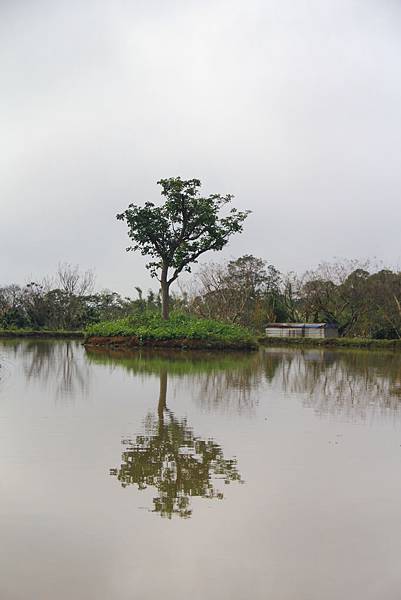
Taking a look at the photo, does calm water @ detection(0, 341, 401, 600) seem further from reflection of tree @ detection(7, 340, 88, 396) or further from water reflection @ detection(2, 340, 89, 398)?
reflection of tree @ detection(7, 340, 88, 396)

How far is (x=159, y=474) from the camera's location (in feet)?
16.6

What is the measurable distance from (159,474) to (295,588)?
2.11 metres

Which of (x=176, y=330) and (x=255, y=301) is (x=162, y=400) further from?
(x=255, y=301)

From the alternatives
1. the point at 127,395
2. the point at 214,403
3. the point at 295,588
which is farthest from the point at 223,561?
the point at 127,395

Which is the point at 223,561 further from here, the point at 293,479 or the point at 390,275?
the point at 390,275

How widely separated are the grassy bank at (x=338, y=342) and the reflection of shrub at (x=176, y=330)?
20.1 ft

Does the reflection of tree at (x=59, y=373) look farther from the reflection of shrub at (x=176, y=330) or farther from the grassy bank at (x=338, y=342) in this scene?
the grassy bank at (x=338, y=342)

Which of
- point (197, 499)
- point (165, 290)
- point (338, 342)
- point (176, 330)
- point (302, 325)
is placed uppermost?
point (165, 290)

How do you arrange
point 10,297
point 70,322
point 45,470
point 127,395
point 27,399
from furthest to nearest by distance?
1. point 10,297
2. point 70,322
3. point 127,395
4. point 27,399
5. point 45,470

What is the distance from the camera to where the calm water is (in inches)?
124

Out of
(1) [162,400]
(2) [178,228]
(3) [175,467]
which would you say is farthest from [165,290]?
(3) [175,467]

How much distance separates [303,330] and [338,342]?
4.56 meters

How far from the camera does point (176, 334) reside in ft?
73.8

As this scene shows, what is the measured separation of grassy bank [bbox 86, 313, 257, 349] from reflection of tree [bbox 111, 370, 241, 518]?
1528 cm
